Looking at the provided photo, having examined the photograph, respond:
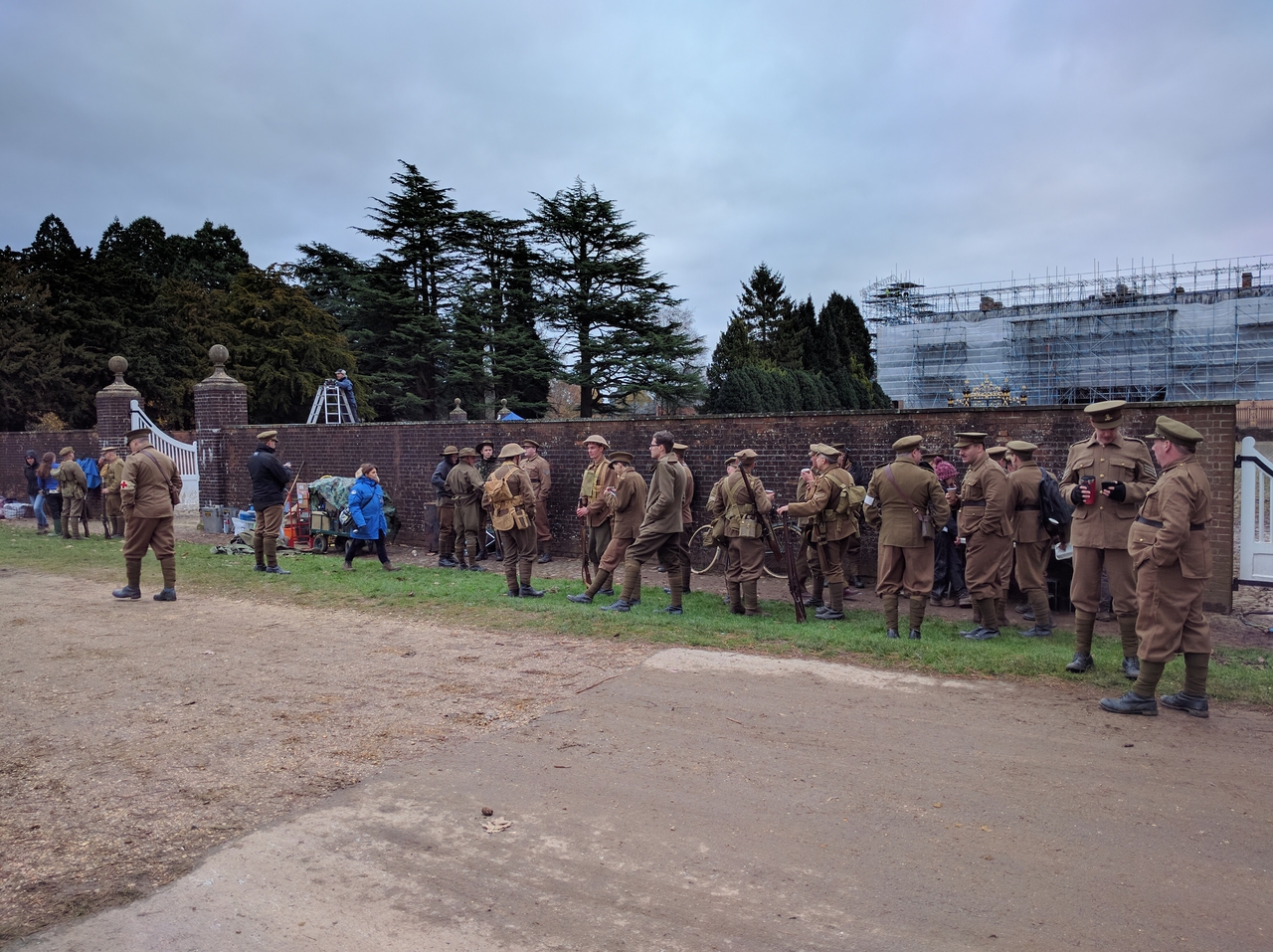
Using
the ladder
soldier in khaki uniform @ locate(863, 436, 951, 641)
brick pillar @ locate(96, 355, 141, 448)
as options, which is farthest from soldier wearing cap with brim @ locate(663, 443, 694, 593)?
brick pillar @ locate(96, 355, 141, 448)

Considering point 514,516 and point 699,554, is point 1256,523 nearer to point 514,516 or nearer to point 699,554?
point 699,554

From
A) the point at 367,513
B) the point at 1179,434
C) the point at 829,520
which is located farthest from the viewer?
the point at 367,513

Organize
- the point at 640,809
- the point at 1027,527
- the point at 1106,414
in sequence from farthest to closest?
the point at 1027,527 < the point at 1106,414 < the point at 640,809

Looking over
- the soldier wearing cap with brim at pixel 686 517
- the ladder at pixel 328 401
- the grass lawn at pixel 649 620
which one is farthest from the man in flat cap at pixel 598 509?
the ladder at pixel 328 401

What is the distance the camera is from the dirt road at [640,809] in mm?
3418

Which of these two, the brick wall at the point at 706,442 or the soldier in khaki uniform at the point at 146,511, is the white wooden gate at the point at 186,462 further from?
the soldier in khaki uniform at the point at 146,511

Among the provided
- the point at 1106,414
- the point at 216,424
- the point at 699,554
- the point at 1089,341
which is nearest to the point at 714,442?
the point at 699,554

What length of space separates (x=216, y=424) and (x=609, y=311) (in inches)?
877

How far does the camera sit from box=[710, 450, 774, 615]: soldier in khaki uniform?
889 centimetres

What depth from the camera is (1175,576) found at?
5680mm

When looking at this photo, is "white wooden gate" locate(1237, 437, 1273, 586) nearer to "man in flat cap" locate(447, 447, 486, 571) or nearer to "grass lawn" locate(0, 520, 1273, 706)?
"grass lawn" locate(0, 520, 1273, 706)

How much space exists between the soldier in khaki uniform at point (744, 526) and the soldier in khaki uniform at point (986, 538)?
6.50 feet

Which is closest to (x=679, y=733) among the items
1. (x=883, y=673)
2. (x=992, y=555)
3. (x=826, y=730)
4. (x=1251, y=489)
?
(x=826, y=730)

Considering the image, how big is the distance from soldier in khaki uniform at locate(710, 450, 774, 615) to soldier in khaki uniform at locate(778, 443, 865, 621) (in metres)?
0.43
